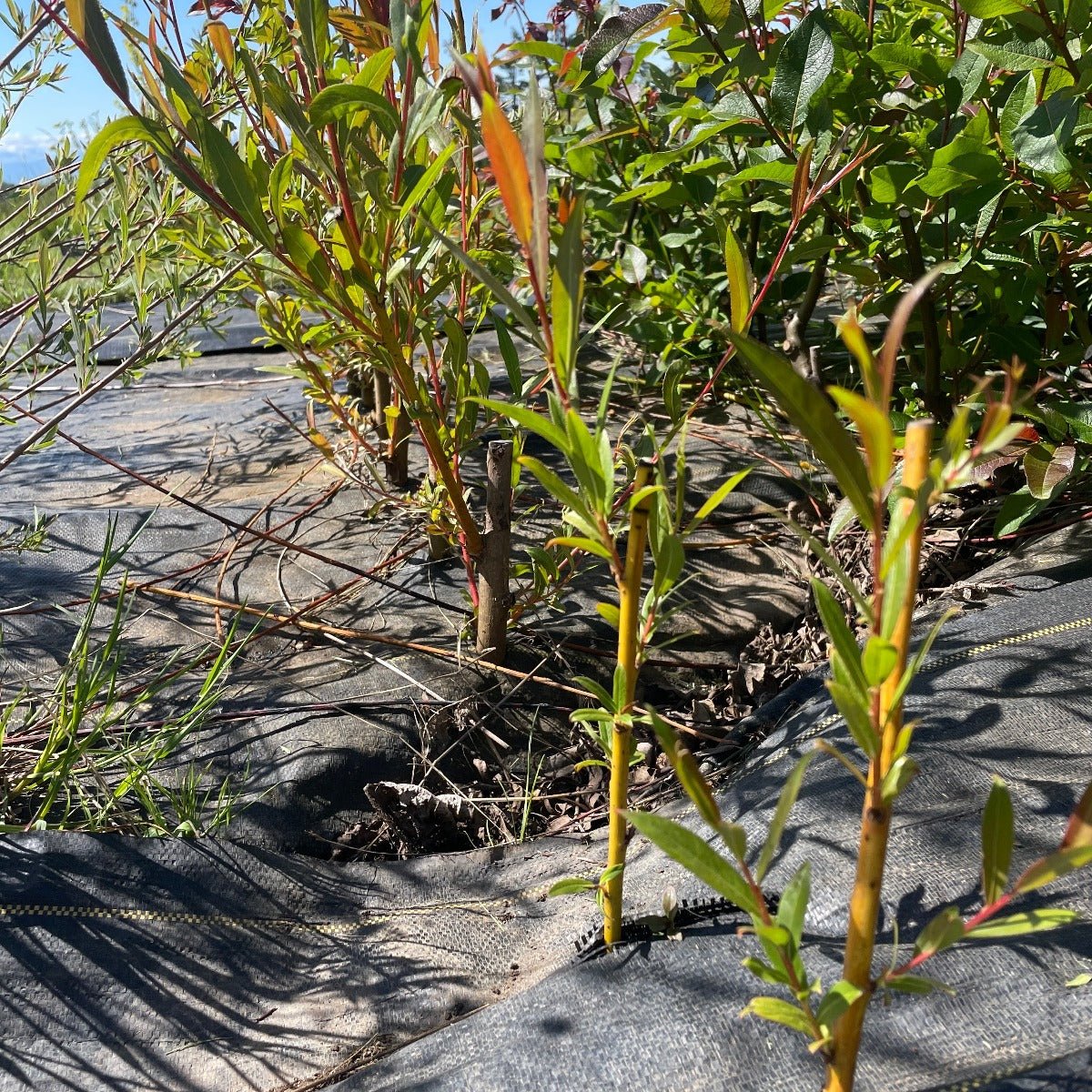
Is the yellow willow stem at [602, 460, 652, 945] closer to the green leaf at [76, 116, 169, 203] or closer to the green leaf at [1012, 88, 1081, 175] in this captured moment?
the green leaf at [76, 116, 169, 203]

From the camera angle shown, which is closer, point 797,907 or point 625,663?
point 797,907

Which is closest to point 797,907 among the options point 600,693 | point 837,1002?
point 837,1002

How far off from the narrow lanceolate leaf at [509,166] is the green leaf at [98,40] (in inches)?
24.7

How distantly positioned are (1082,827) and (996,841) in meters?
0.07

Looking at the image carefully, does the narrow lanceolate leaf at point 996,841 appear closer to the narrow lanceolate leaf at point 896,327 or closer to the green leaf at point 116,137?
the narrow lanceolate leaf at point 896,327

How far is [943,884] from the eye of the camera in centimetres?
105

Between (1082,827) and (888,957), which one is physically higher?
(1082,827)

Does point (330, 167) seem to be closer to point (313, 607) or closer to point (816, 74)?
point (816, 74)

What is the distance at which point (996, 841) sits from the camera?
60cm

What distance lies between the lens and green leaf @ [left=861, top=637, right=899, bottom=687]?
0.53 metres

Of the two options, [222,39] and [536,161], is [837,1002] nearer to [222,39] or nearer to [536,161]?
[536,161]

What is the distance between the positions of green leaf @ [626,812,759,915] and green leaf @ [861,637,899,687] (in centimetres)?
16

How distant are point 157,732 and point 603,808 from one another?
2.51ft

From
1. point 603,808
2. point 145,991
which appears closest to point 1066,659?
point 603,808
